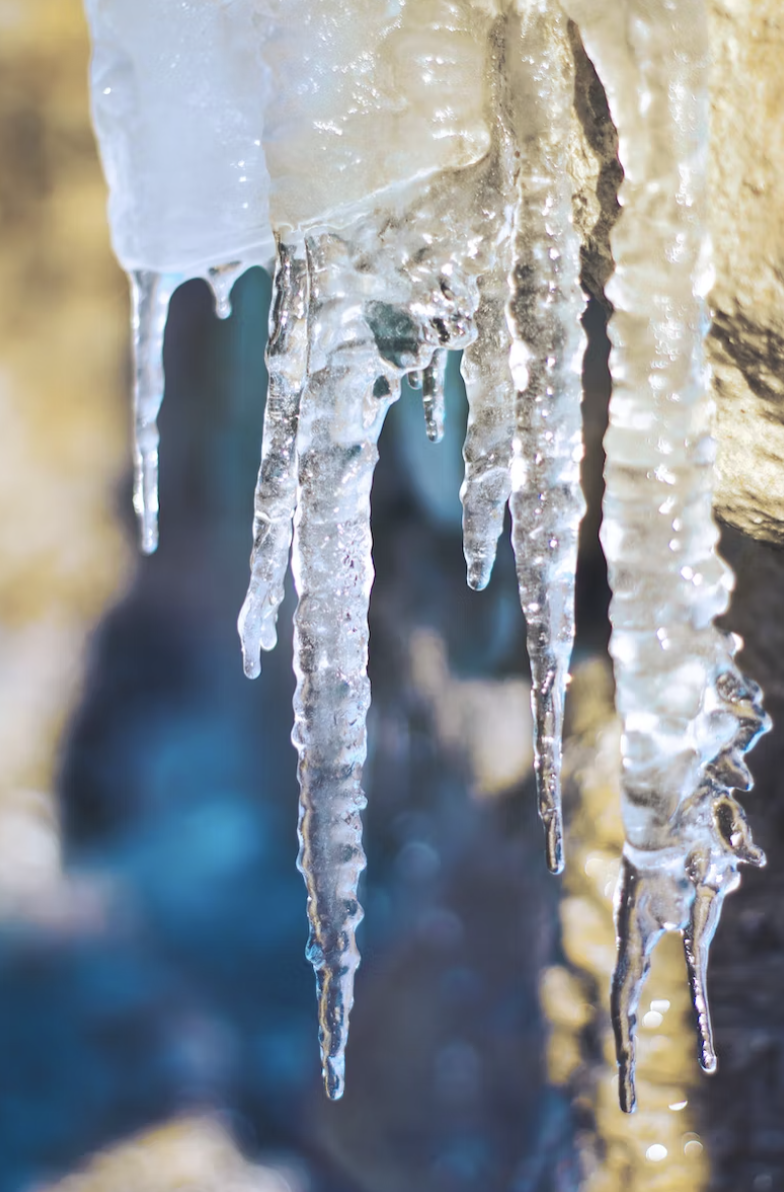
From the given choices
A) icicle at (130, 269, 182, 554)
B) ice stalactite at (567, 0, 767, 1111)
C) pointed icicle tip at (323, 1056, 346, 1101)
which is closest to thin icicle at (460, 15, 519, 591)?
ice stalactite at (567, 0, 767, 1111)

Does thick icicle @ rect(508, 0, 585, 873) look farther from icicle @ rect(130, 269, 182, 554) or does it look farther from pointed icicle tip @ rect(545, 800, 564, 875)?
icicle @ rect(130, 269, 182, 554)

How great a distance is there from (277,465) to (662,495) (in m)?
0.37

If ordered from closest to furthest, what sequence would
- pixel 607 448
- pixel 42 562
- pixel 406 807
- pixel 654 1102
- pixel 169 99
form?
1. pixel 607 448
2. pixel 169 99
3. pixel 654 1102
4. pixel 42 562
5. pixel 406 807

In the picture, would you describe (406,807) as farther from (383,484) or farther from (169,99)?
(169,99)

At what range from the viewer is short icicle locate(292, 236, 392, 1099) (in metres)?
0.89

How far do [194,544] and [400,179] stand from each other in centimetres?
144

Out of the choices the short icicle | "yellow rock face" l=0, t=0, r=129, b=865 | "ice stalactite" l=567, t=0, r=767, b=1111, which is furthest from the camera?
"yellow rock face" l=0, t=0, r=129, b=865

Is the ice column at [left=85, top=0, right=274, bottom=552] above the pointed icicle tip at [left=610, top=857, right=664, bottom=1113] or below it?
above

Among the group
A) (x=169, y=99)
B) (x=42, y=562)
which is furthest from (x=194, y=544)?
(x=169, y=99)

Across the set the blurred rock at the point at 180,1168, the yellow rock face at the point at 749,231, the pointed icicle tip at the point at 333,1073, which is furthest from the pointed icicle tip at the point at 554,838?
the blurred rock at the point at 180,1168

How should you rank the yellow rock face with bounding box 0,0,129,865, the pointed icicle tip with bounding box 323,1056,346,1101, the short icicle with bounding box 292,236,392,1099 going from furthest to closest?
the yellow rock face with bounding box 0,0,129,865
the pointed icicle tip with bounding box 323,1056,346,1101
the short icicle with bounding box 292,236,392,1099

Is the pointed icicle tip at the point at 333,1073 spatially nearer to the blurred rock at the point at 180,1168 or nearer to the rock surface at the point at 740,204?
the rock surface at the point at 740,204

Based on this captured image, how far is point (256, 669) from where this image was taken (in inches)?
39.9

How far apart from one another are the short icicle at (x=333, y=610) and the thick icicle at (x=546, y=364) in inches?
5.3
